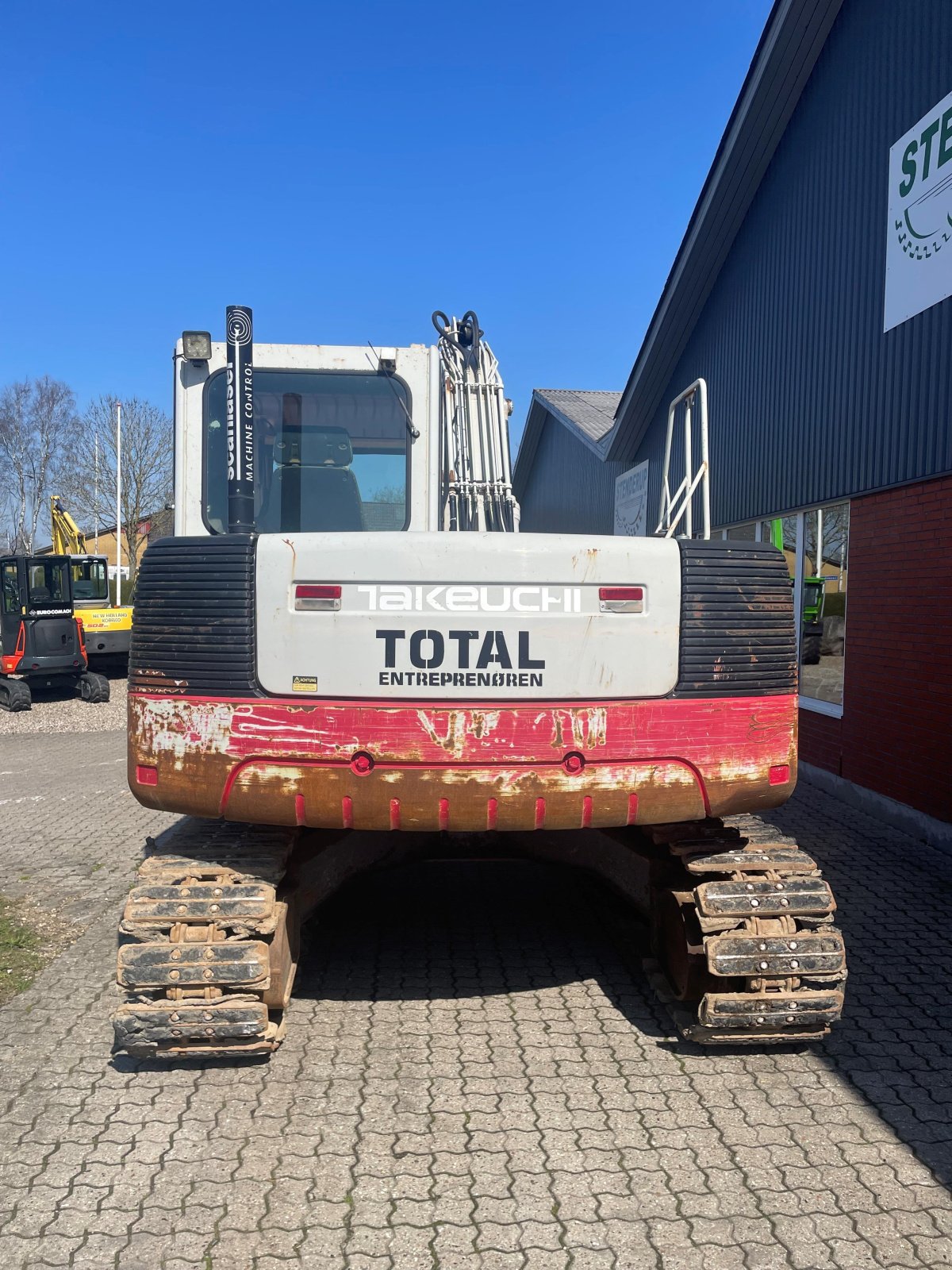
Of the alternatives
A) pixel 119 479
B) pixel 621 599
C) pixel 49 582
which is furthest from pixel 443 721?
pixel 119 479

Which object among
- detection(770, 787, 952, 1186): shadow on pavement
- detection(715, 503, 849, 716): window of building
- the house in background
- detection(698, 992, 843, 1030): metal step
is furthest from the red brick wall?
detection(698, 992, 843, 1030): metal step

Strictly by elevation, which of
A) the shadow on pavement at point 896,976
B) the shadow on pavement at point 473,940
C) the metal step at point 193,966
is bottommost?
the shadow on pavement at point 473,940

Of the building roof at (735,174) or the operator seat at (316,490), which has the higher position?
the building roof at (735,174)

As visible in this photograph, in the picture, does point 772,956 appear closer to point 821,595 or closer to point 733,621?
point 733,621

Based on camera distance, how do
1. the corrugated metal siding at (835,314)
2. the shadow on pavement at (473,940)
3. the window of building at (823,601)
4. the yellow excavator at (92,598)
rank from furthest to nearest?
the yellow excavator at (92,598) → the window of building at (823,601) → the corrugated metal siding at (835,314) → the shadow on pavement at (473,940)

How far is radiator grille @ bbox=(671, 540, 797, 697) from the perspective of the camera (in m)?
3.69

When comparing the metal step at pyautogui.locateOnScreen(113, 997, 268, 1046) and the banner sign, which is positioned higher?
the banner sign

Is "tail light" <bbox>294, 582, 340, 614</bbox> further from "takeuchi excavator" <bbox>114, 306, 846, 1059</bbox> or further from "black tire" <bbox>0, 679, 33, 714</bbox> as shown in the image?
"black tire" <bbox>0, 679, 33, 714</bbox>

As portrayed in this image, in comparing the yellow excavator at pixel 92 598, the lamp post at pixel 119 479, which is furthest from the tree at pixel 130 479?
the yellow excavator at pixel 92 598

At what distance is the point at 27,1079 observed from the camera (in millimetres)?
3846

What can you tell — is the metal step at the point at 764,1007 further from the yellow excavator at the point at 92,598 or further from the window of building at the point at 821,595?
the yellow excavator at the point at 92,598

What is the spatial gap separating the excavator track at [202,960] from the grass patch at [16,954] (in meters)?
1.27

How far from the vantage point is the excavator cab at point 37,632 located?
15.8 metres

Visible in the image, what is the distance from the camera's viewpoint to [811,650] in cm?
1050
